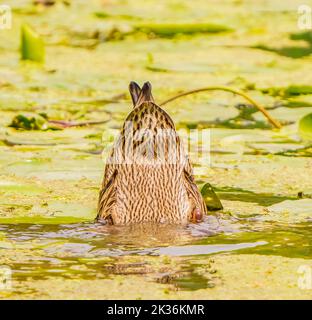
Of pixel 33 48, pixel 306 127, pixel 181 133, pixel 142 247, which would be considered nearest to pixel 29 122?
pixel 181 133

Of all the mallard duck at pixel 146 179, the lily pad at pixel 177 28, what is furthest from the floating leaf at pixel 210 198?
the lily pad at pixel 177 28

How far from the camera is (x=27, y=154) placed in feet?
24.1

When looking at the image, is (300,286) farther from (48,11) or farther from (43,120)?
(48,11)

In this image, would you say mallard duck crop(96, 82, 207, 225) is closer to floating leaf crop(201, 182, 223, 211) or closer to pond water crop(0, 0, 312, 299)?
pond water crop(0, 0, 312, 299)

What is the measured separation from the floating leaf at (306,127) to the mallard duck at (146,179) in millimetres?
1841

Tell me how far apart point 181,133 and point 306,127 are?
795 millimetres

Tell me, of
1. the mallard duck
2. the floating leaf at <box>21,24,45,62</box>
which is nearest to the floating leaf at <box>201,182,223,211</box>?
the mallard duck

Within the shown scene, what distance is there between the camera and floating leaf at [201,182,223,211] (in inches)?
251

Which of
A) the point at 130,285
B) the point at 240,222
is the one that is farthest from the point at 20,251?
the point at 240,222

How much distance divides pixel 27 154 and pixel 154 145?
1458 mm

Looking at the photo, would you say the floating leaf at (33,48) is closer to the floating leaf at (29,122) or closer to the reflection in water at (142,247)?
the floating leaf at (29,122)

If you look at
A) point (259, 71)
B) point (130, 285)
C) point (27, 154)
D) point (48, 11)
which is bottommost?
point (130, 285)

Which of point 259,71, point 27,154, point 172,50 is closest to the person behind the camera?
point 27,154

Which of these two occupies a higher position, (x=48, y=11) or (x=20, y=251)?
(x=48, y=11)
